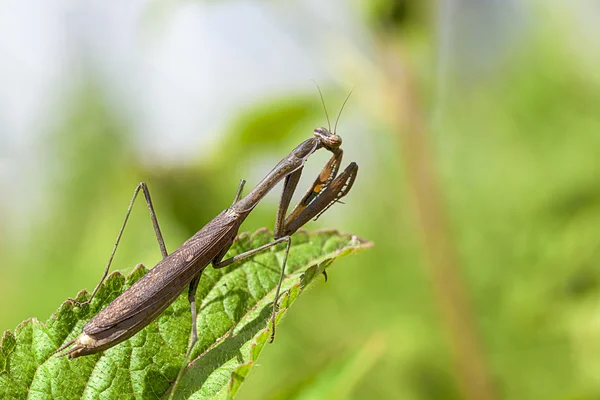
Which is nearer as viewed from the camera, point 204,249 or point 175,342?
point 175,342

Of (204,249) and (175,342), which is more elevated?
(204,249)

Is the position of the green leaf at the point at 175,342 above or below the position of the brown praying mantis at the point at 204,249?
below

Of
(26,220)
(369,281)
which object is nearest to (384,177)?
(369,281)

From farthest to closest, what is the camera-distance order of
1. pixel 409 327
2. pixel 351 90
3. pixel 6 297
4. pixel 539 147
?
pixel 6 297, pixel 539 147, pixel 409 327, pixel 351 90

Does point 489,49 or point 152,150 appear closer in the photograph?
point 152,150

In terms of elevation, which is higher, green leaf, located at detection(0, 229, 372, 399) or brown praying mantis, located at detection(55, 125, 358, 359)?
brown praying mantis, located at detection(55, 125, 358, 359)

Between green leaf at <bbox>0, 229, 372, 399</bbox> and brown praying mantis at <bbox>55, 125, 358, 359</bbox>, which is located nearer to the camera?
green leaf at <bbox>0, 229, 372, 399</bbox>

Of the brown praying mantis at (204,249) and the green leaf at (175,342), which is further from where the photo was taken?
the brown praying mantis at (204,249)

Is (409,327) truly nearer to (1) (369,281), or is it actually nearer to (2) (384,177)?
(1) (369,281)
